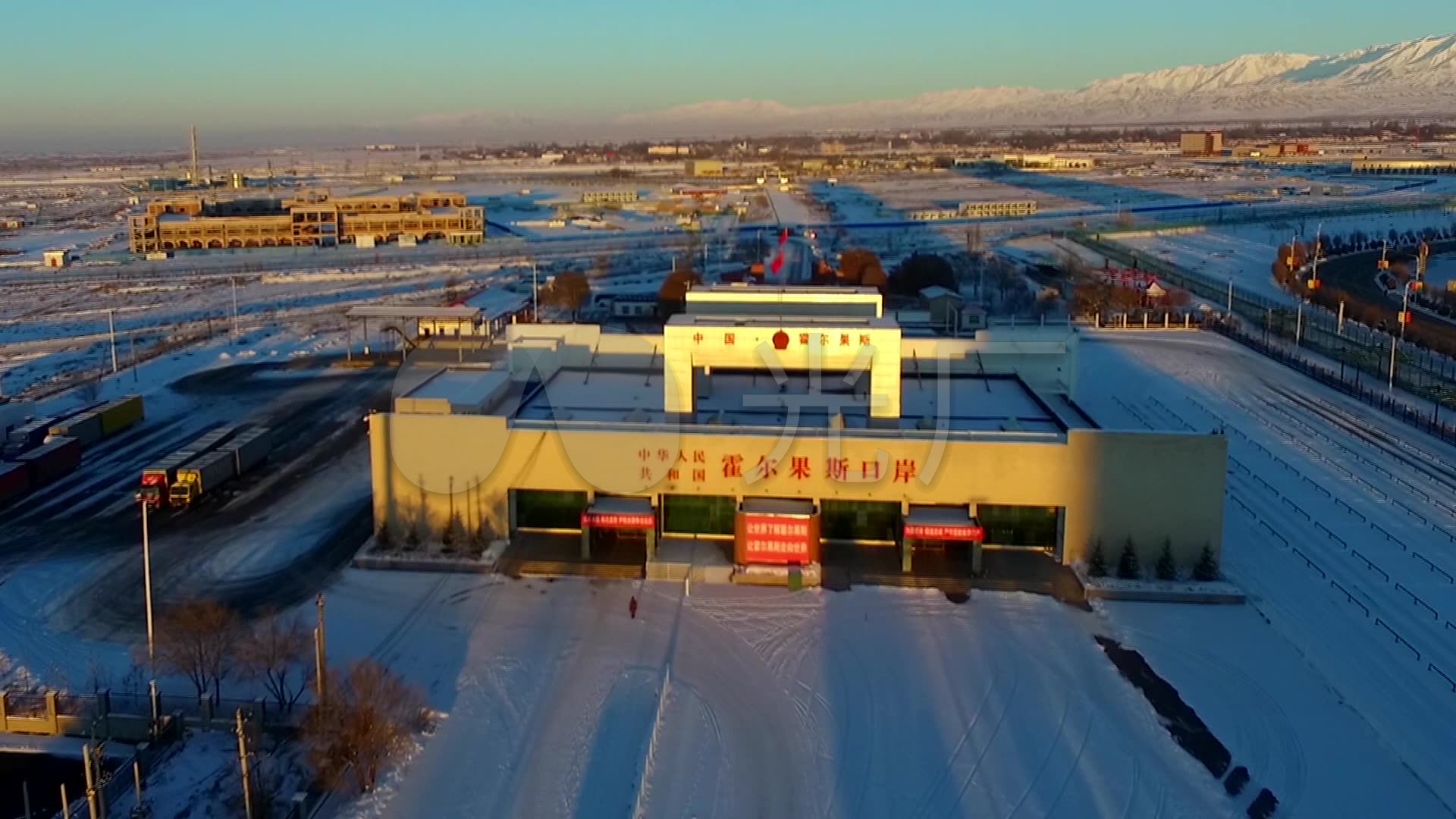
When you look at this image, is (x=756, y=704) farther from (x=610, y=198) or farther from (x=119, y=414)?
(x=610, y=198)

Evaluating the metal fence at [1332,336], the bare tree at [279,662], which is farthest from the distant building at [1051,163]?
the bare tree at [279,662]

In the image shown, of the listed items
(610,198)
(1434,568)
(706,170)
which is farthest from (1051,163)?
(1434,568)

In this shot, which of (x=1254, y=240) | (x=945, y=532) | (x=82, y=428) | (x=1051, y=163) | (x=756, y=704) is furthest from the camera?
(x=1051, y=163)

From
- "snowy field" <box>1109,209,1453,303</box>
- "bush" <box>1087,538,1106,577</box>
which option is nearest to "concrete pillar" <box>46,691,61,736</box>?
"bush" <box>1087,538,1106,577</box>

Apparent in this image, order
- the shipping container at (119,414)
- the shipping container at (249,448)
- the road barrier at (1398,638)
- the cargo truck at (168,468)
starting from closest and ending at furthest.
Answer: the road barrier at (1398,638) < the cargo truck at (168,468) < the shipping container at (249,448) < the shipping container at (119,414)

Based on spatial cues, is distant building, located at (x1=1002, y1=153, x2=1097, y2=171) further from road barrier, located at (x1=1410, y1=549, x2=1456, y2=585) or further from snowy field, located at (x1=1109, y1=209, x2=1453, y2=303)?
road barrier, located at (x1=1410, y1=549, x2=1456, y2=585)

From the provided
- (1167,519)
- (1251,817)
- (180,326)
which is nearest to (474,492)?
(1167,519)

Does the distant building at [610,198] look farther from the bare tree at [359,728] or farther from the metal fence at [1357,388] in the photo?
the bare tree at [359,728]
